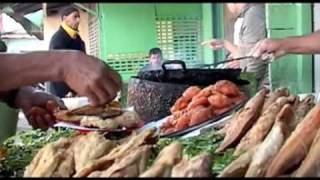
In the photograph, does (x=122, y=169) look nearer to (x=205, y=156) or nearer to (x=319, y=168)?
(x=205, y=156)

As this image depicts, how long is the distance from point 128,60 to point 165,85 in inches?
152

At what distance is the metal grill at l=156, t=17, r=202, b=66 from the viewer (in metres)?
6.17

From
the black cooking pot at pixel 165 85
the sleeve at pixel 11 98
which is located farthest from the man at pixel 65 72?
the black cooking pot at pixel 165 85

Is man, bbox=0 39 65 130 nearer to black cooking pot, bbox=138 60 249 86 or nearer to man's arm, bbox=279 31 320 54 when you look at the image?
black cooking pot, bbox=138 60 249 86

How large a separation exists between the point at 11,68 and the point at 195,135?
0.57 metres

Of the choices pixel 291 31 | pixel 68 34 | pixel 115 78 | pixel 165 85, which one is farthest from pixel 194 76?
pixel 68 34

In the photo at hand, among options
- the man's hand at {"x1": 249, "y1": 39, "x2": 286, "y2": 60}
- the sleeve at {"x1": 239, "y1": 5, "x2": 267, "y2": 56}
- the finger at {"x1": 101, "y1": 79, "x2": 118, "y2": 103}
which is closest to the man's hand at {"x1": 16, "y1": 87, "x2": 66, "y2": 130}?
the finger at {"x1": 101, "y1": 79, "x2": 118, "y2": 103}

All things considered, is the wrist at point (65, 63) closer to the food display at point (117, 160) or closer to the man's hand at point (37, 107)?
the food display at point (117, 160)

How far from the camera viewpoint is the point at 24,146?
1.53m

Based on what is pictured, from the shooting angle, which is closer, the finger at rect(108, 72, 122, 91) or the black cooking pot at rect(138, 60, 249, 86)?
the finger at rect(108, 72, 122, 91)

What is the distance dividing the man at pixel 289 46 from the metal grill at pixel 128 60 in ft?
11.5

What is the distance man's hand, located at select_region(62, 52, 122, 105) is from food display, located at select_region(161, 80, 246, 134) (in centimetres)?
54

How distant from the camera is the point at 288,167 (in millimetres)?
835

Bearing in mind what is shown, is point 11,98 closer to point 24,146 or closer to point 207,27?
point 24,146
